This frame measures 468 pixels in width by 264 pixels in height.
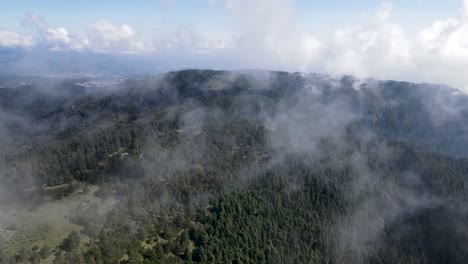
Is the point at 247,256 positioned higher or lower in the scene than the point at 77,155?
lower

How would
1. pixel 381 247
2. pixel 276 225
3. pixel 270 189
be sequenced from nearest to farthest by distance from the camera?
pixel 276 225 → pixel 381 247 → pixel 270 189

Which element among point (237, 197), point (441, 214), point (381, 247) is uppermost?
point (237, 197)

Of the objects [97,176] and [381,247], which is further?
[381,247]

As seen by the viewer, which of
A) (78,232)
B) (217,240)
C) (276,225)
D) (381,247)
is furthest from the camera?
(381,247)

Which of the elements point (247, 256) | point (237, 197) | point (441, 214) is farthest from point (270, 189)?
point (441, 214)

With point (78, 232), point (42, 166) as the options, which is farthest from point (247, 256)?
point (42, 166)

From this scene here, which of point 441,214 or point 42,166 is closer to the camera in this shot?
point 42,166

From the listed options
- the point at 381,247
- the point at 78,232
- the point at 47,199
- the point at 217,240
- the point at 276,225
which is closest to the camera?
the point at 78,232

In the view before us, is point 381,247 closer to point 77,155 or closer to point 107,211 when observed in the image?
point 107,211

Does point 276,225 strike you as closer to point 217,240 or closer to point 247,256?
point 247,256
